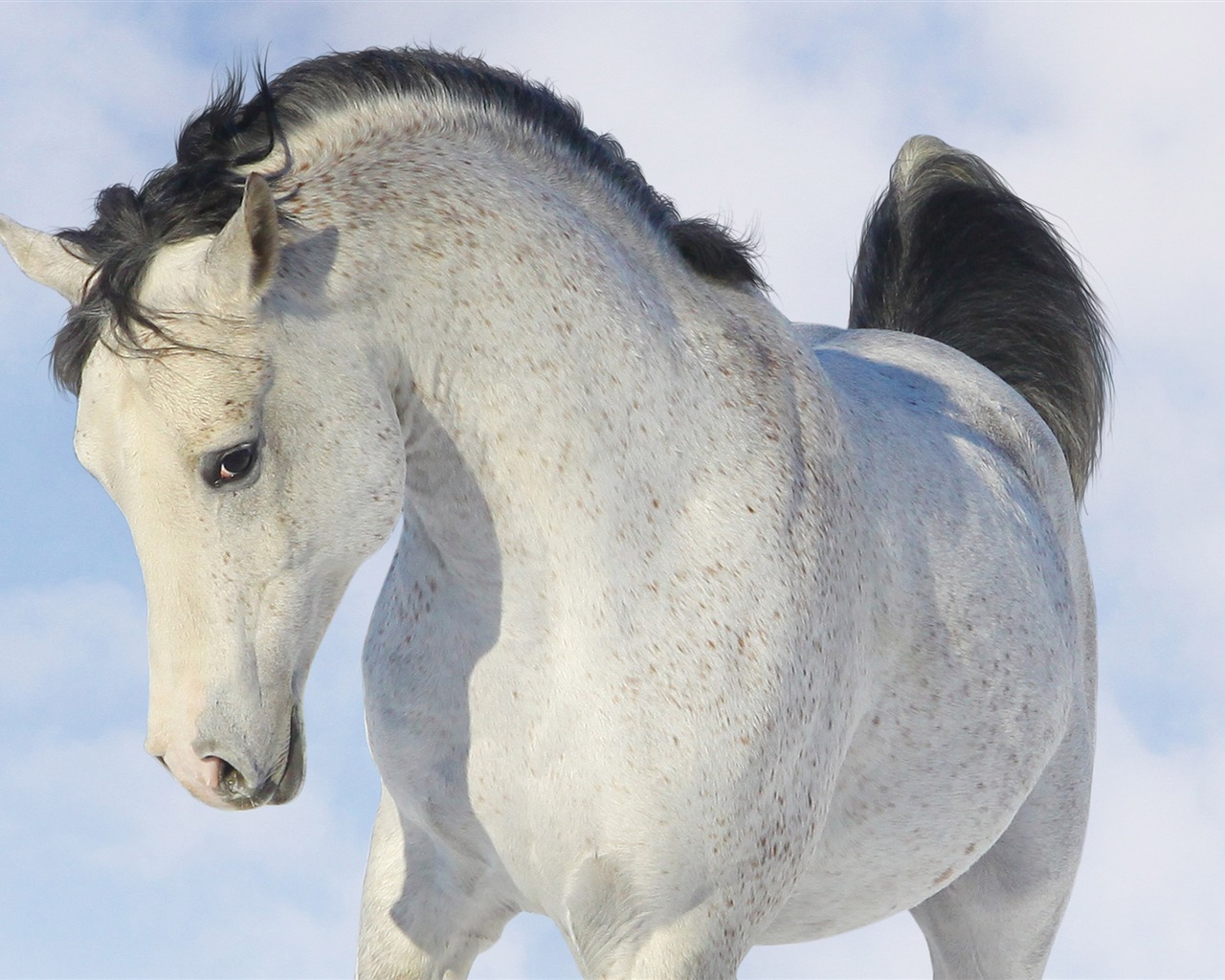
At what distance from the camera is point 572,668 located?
3109 millimetres

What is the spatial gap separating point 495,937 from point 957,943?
180 cm

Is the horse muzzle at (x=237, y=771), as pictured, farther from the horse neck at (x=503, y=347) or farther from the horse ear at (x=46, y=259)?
the horse ear at (x=46, y=259)

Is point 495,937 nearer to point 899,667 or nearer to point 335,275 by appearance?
point 899,667

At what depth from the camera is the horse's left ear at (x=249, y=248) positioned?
277 centimetres

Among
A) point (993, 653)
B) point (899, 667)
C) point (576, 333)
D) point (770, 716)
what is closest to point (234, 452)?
point (576, 333)

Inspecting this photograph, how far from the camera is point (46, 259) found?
3.14 meters

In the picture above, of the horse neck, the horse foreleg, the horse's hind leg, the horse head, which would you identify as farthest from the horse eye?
the horse's hind leg

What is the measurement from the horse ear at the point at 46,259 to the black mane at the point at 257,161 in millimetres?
37

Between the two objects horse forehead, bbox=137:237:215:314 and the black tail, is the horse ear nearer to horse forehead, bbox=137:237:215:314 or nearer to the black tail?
horse forehead, bbox=137:237:215:314

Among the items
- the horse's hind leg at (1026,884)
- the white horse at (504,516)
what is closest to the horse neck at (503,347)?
the white horse at (504,516)

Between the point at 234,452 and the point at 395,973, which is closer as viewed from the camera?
the point at 234,452

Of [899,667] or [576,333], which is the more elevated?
[576,333]

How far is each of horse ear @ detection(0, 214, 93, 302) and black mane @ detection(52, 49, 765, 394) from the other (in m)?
0.04

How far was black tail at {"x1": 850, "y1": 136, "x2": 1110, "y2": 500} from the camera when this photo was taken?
19.3 ft
